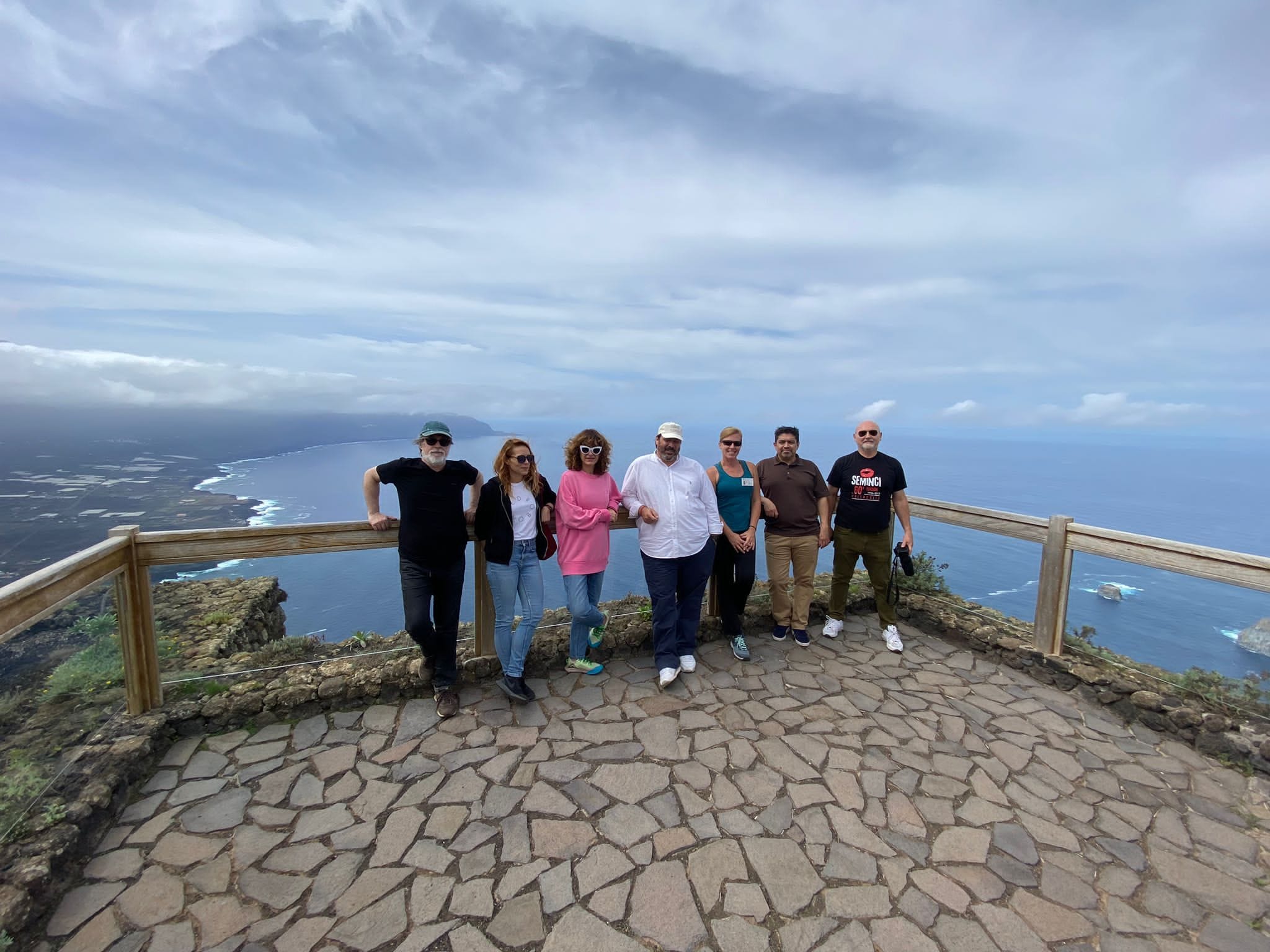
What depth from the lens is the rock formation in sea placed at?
3.39 meters

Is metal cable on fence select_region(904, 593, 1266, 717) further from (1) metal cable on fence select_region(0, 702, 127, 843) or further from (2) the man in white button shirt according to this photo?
(1) metal cable on fence select_region(0, 702, 127, 843)

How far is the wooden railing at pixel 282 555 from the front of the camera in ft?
9.46

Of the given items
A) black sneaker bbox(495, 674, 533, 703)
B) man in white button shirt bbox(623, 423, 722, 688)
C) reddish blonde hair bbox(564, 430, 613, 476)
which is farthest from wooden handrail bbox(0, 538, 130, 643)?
man in white button shirt bbox(623, 423, 722, 688)

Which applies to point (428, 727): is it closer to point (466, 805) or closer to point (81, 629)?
point (466, 805)

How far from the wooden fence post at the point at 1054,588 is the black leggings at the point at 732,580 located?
2391mm

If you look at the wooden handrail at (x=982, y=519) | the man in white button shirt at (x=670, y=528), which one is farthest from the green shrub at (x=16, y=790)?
the wooden handrail at (x=982, y=519)

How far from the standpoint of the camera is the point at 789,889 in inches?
94.7

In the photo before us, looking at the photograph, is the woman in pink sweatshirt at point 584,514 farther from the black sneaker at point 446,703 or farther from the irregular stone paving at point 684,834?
the black sneaker at point 446,703

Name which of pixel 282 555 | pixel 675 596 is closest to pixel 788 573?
pixel 675 596

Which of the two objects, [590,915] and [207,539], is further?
[207,539]

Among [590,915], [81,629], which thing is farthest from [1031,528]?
[81,629]

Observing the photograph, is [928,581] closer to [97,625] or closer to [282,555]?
[282,555]

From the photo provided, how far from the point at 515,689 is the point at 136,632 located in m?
2.42

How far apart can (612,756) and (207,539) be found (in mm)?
3002
